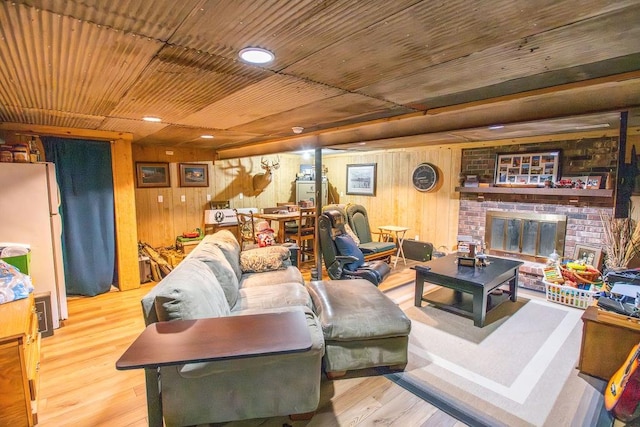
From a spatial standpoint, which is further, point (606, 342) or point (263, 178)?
point (263, 178)

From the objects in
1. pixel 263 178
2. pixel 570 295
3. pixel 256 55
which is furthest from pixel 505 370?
pixel 263 178

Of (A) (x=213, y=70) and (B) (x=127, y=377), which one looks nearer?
(A) (x=213, y=70)

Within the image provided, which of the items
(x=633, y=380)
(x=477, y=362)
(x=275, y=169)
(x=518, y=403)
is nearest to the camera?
(x=633, y=380)

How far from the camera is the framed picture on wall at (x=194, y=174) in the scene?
18.7 ft

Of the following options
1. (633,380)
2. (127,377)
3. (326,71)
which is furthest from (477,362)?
(127,377)

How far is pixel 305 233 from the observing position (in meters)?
5.39

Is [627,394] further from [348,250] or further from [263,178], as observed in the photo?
[263,178]

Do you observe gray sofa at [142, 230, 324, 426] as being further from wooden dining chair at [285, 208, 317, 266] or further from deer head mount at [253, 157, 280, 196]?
deer head mount at [253, 157, 280, 196]

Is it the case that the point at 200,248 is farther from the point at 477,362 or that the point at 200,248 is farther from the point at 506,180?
the point at 506,180

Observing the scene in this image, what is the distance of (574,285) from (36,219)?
226 inches

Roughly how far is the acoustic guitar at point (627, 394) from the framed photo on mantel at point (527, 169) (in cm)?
292

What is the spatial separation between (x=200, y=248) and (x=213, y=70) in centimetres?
177

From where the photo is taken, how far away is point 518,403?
6.84 ft

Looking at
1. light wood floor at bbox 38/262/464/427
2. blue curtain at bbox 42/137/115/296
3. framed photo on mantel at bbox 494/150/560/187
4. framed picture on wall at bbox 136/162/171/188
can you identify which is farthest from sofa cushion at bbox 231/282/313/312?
framed photo on mantel at bbox 494/150/560/187
